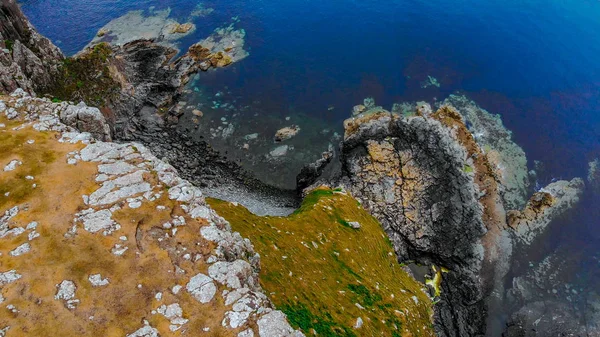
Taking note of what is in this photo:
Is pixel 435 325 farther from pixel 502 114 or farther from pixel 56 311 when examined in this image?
pixel 502 114

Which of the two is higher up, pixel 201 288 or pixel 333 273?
pixel 201 288

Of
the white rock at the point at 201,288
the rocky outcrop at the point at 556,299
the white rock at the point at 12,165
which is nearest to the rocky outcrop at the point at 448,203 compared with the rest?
the rocky outcrop at the point at 556,299

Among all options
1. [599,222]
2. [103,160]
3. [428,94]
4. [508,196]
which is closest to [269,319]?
[103,160]

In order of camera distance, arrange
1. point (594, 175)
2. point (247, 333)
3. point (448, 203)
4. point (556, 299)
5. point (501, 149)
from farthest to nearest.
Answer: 1. point (501, 149)
2. point (594, 175)
3. point (448, 203)
4. point (556, 299)
5. point (247, 333)

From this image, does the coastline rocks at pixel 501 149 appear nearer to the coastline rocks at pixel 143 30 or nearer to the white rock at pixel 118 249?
the white rock at pixel 118 249

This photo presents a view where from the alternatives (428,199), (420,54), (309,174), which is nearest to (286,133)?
(309,174)

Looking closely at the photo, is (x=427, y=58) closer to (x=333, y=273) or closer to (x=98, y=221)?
(x=333, y=273)
